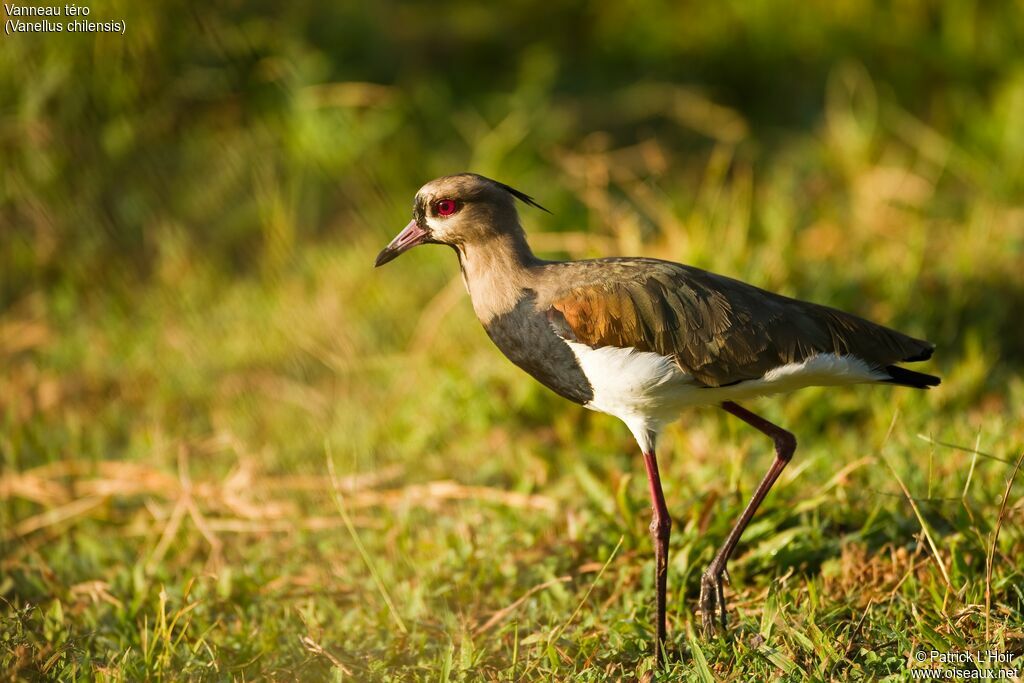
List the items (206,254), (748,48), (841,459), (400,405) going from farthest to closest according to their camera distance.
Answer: (748,48) → (206,254) → (400,405) → (841,459)

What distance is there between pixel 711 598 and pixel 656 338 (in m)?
0.83

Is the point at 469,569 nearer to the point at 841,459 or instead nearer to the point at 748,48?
the point at 841,459

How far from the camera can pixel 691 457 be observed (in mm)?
4773

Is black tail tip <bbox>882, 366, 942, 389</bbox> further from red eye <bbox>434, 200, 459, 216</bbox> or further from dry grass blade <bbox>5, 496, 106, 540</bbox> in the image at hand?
dry grass blade <bbox>5, 496, 106, 540</bbox>

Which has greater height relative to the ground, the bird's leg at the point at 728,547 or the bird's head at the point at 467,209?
the bird's head at the point at 467,209

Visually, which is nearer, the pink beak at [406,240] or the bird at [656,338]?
the bird at [656,338]

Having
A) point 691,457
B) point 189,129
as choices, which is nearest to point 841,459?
point 691,457

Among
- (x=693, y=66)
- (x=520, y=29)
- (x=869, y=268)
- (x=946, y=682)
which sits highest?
(x=520, y=29)

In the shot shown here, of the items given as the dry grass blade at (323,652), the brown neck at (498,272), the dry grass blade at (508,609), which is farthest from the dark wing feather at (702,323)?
the dry grass blade at (323,652)

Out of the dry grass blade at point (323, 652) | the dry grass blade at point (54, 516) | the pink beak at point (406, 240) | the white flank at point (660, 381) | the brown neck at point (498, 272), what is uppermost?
the pink beak at point (406, 240)

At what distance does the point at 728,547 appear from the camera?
3.69 metres

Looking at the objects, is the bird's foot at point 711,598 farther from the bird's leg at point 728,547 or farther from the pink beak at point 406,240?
the pink beak at point 406,240

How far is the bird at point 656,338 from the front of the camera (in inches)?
141

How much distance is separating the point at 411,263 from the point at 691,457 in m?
2.84
